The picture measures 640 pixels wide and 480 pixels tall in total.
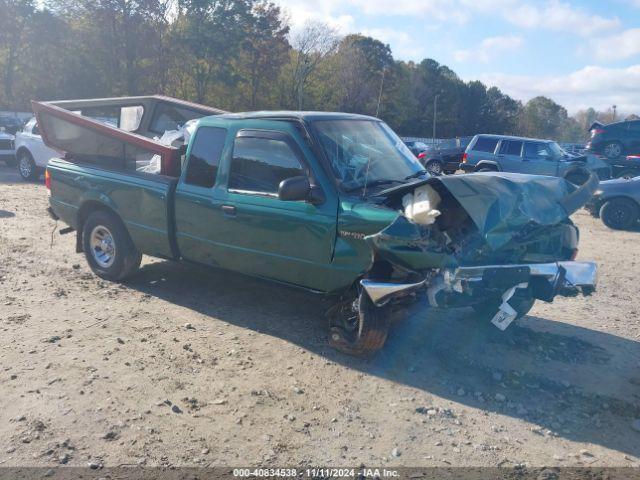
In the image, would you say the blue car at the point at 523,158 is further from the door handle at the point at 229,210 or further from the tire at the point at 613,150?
the door handle at the point at 229,210

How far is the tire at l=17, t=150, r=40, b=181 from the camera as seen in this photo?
16.4 metres

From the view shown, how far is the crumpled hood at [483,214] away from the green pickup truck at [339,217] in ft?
0.03

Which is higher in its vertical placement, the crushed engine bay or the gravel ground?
the crushed engine bay

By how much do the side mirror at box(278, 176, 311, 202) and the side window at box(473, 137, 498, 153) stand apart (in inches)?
563

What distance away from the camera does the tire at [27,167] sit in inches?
646

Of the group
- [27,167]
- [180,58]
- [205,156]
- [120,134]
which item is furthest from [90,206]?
[180,58]

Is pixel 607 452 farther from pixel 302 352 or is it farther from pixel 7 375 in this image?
pixel 7 375

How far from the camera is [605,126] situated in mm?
21000

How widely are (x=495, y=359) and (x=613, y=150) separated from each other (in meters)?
18.7

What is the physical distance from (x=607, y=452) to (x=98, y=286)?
210 inches

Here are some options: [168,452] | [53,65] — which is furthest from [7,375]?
[53,65]

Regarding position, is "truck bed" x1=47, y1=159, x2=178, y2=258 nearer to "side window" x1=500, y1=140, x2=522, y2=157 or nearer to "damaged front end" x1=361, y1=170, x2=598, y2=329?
"damaged front end" x1=361, y1=170, x2=598, y2=329

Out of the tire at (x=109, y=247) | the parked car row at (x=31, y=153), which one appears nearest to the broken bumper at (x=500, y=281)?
the tire at (x=109, y=247)

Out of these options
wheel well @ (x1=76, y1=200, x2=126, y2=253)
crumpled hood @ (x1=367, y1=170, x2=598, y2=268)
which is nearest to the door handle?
crumpled hood @ (x1=367, y1=170, x2=598, y2=268)
